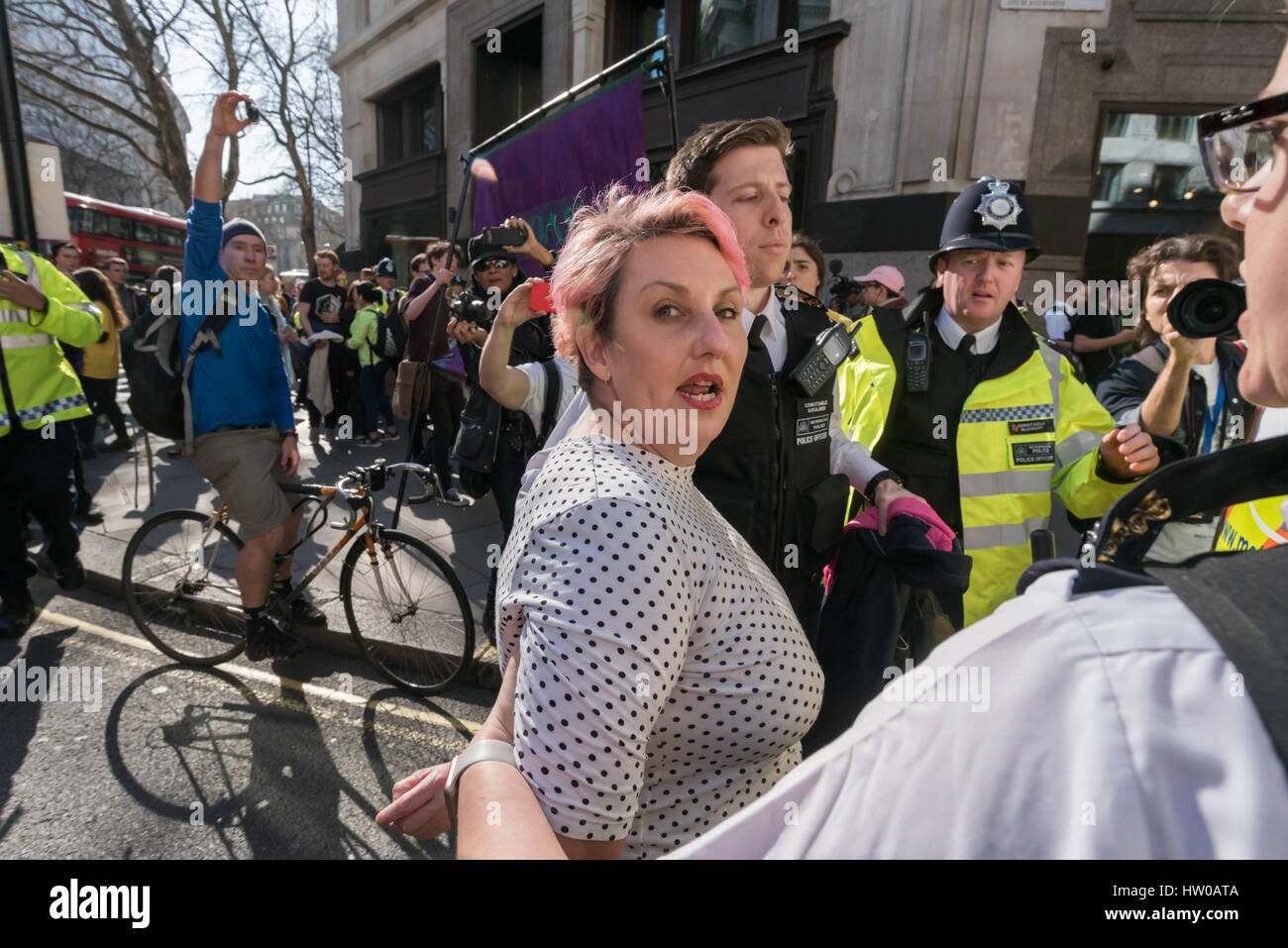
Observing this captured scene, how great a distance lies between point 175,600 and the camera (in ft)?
13.1

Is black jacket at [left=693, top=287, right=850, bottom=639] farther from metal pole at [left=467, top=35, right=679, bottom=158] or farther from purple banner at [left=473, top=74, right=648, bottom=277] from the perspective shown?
purple banner at [left=473, top=74, right=648, bottom=277]

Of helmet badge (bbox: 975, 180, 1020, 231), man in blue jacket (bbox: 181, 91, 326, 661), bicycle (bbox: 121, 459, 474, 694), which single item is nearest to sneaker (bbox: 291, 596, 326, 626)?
bicycle (bbox: 121, 459, 474, 694)

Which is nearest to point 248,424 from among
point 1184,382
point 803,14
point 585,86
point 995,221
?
point 585,86

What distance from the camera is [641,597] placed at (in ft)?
3.01

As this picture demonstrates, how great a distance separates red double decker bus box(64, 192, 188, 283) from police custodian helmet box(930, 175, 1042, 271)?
25.6 meters

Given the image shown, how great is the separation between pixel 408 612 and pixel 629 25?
40.2 feet

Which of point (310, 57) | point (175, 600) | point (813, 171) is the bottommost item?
point (175, 600)

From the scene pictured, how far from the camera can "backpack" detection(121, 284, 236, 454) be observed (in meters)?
3.40

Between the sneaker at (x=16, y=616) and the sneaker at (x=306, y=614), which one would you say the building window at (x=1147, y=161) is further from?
the sneaker at (x=16, y=616)
